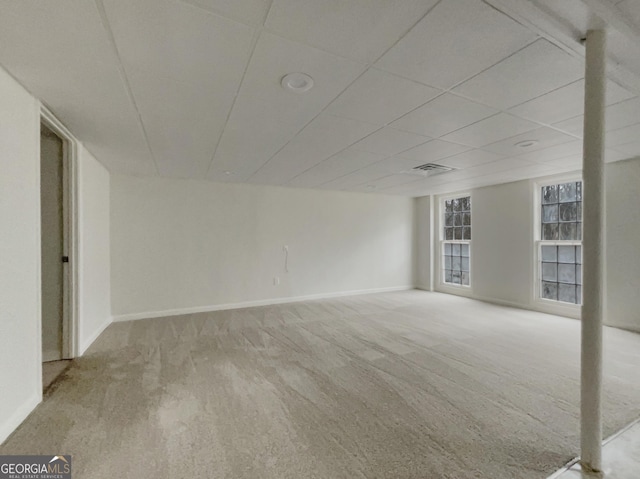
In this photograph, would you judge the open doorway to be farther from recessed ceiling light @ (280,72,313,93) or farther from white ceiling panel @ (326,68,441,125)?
white ceiling panel @ (326,68,441,125)

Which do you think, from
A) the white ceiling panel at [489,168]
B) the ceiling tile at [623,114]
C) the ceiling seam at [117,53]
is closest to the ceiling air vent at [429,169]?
the white ceiling panel at [489,168]

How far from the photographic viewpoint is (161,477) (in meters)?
1.38

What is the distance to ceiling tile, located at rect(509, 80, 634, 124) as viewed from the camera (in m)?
1.93

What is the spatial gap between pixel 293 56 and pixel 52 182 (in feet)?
9.52

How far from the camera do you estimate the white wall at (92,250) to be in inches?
114

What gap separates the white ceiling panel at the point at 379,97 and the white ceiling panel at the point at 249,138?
56cm

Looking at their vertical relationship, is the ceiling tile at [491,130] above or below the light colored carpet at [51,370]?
above

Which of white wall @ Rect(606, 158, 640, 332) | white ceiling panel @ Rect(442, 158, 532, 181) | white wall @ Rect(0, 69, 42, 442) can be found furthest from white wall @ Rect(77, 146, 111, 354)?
white wall @ Rect(606, 158, 640, 332)

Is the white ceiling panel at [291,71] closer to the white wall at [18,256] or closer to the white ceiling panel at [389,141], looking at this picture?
the white ceiling panel at [389,141]

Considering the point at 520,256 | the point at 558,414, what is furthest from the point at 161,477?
the point at 520,256

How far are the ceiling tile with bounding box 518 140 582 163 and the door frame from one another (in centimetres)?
518

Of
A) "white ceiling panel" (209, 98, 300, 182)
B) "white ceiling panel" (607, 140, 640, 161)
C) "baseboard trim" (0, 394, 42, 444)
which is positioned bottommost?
"baseboard trim" (0, 394, 42, 444)

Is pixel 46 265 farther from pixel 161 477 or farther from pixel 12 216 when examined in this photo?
pixel 161 477

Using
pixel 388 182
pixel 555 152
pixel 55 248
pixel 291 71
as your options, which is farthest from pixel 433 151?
pixel 55 248
